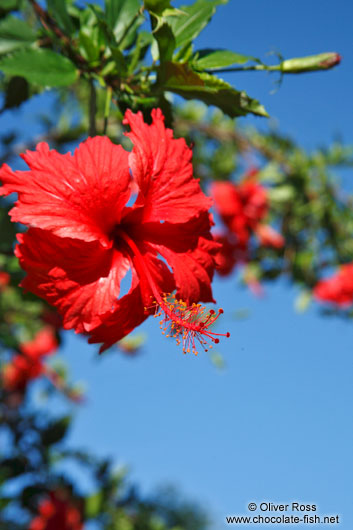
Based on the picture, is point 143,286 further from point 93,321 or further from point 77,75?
point 77,75

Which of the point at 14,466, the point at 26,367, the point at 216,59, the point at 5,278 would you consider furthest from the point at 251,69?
the point at 26,367

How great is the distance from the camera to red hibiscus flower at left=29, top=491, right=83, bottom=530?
263cm

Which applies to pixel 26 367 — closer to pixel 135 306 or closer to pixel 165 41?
pixel 135 306

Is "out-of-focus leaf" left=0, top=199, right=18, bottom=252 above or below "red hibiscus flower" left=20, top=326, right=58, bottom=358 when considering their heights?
below

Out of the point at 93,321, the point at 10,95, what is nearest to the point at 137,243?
the point at 93,321

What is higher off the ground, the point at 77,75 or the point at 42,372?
the point at 42,372

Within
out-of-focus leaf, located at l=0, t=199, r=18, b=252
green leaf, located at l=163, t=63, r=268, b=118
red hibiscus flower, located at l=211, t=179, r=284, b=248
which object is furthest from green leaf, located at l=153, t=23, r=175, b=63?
red hibiscus flower, located at l=211, t=179, r=284, b=248

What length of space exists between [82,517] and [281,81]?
7.52 ft

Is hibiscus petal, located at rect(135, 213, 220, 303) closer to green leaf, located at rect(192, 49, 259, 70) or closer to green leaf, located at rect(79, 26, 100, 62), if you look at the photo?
green leaf, located at rect(192, 49, 259, 70)

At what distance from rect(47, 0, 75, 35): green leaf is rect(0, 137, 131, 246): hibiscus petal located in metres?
0.51

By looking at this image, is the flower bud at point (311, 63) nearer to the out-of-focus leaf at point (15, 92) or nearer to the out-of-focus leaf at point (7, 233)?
the out-of-focus leaf at point (15, 92)

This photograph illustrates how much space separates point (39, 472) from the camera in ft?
9.11

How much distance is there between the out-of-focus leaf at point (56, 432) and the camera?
2863 mm

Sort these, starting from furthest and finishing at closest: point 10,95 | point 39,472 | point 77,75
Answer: point 39,472 < point 10,95 < point 77,75
